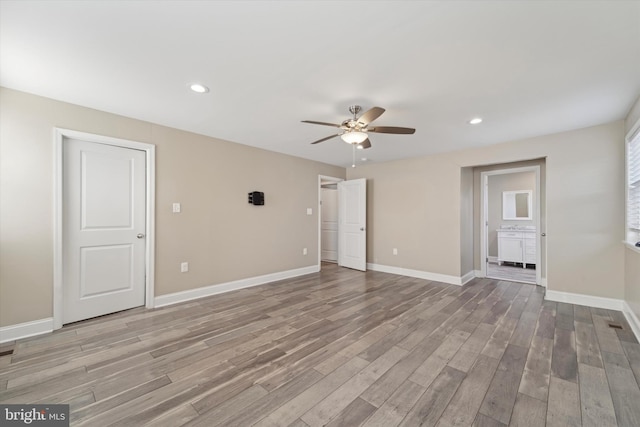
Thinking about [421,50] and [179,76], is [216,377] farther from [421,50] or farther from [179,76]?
[421,50]

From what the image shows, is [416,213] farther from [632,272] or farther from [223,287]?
[223,287]

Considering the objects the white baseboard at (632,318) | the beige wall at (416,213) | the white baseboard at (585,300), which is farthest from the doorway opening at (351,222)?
the white baseboard at (632,318)

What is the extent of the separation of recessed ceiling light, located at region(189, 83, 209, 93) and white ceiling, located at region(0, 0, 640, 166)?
0.08 meters

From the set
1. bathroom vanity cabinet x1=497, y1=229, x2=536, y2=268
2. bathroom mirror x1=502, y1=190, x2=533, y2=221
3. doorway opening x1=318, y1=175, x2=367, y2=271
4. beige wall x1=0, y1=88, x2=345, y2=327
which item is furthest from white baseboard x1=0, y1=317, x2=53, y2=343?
bathroom mirror x1=502, y1=190, x2=533, y2=221

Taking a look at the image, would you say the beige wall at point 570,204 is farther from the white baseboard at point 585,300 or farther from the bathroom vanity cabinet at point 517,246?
the bathroom vanity cabinet at point 517,246

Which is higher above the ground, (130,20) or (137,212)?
(130,20)

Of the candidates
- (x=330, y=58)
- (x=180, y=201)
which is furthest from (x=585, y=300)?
(x=180, y=201)

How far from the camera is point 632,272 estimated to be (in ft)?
9.56

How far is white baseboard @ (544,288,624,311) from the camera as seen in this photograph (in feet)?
10.8

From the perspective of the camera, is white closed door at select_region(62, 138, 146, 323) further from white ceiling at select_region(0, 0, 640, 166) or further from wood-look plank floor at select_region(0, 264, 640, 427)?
white ceiling at select_region(0, 0, 640, 166)

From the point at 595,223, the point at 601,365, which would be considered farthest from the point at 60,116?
the point at 595,223

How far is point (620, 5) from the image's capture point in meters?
1.44

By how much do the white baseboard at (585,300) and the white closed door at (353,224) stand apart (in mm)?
3053

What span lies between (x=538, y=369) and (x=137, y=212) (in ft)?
14.8
